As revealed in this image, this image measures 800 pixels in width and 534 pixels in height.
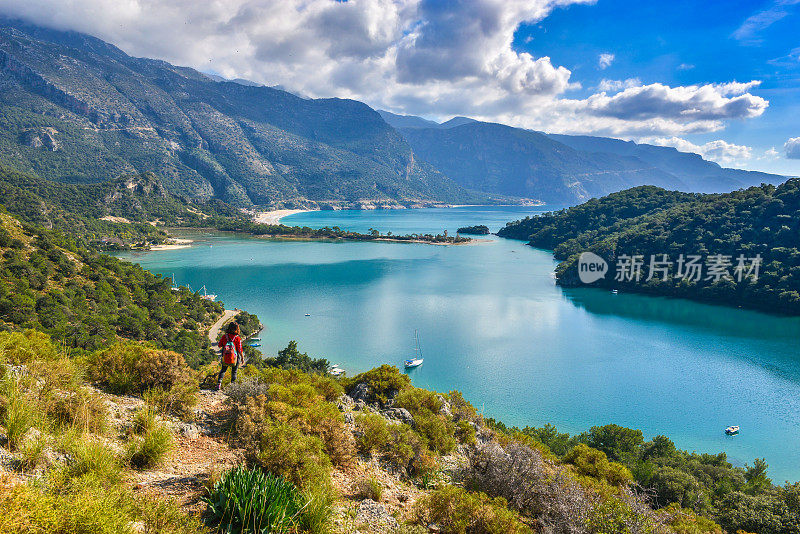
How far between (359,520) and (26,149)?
19335 cm

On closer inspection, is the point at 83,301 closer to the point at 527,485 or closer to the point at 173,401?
the point at 173,401

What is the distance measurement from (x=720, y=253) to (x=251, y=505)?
7985 centimetres

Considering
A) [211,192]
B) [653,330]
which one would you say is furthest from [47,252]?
[211,192]

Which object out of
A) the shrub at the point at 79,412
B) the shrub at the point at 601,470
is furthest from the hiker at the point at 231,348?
the shrub at the point at 601,470

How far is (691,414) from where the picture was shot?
2825 centimetres

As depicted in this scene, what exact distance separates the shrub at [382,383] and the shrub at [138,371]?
5.81m

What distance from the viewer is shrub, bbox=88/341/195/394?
8430mm

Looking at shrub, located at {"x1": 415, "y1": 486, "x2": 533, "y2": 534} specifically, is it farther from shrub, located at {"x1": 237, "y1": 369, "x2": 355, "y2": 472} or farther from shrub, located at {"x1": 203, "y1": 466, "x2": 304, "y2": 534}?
shrub, located at {"x1": 203, "y1": 466, "x2": 304, "y2": 534}

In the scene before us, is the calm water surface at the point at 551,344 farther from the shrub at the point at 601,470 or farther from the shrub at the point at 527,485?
the shrub at the point at 527,485

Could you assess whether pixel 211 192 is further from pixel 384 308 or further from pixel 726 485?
pixel 726 485

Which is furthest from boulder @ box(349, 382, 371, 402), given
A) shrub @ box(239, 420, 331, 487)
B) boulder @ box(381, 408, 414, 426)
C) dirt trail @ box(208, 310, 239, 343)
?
dirt trail @ box(208, 310, 239, 343)

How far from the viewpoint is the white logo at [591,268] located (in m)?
71.2

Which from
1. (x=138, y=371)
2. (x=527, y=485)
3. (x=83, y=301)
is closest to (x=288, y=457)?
(x=527, y=485)

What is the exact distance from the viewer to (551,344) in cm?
4097
